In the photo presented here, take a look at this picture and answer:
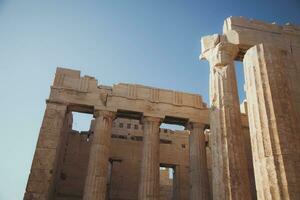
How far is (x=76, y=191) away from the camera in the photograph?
65.2 ft

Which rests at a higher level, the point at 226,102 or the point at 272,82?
the point at 226,102

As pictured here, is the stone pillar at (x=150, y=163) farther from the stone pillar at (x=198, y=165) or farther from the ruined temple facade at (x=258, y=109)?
the ruined temple facade at (x=258, y=109)

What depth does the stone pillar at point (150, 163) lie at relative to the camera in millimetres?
15922

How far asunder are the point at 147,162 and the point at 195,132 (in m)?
3.68

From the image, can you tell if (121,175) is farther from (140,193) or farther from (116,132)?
(140,193)

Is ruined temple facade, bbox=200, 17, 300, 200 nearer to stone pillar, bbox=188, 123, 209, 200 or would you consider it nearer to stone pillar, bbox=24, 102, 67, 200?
stone pillar, bbox=188, 123, 209, 200

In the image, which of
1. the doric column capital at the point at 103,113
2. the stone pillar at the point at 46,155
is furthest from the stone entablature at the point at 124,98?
the stone pillar at the point at 46,155

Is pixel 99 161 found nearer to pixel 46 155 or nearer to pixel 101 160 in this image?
pixel 101 160

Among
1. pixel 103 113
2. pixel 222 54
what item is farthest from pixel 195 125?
pixel 222 54

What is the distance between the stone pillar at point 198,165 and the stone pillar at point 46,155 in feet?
25.0

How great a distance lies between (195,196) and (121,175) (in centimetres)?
636

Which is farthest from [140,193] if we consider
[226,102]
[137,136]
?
[137,136]

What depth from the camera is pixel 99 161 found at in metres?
16.0

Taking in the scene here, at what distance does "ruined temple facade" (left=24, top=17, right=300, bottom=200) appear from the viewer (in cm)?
812
